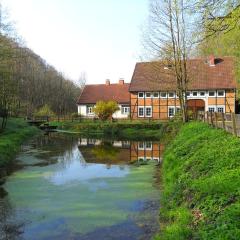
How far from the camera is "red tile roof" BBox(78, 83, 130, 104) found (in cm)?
5744

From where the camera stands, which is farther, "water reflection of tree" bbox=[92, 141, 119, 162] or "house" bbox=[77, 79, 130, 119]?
"house" bbox=[77, 79, 130, 119]

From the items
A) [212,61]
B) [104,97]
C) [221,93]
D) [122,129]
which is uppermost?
[212,61]

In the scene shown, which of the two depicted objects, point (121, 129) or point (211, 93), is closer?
point (121, 129)

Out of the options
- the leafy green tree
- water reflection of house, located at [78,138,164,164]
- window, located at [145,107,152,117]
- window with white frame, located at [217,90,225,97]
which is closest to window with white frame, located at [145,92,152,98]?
window, located at [145,107,152,117]

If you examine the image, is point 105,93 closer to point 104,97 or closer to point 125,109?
point 104,97

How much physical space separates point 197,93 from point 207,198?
1545 inches

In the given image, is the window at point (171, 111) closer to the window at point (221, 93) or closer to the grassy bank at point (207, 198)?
the window at point (221, 93)

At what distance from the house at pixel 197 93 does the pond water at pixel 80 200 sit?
25.9 metres

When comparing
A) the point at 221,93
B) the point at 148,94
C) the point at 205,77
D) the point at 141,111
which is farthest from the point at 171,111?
the point at 221,93

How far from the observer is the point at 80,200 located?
37.5 ft

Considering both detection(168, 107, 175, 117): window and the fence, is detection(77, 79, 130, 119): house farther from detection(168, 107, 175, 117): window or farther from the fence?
the fence

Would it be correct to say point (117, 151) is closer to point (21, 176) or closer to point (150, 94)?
point (21, 176)

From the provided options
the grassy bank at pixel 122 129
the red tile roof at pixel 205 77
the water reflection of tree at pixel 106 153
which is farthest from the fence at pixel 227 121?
the red tile roof at pixel 205 77

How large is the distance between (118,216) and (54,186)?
4525mm
